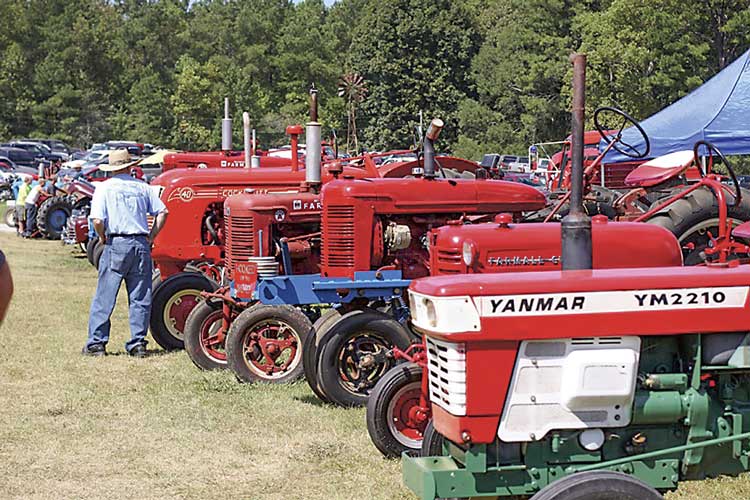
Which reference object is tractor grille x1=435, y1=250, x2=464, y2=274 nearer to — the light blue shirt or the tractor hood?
the tractor hood

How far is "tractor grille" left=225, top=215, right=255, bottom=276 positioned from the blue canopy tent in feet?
21.1

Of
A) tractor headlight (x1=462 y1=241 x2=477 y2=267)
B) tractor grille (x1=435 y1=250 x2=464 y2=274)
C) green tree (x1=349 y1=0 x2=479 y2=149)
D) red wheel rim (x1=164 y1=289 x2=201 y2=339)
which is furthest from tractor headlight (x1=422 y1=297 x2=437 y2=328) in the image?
green tree (x1=349 y1=0 x2=479 y2=149)

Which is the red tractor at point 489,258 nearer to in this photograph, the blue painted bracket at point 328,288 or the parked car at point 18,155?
the blue painted bracket at point 328,288

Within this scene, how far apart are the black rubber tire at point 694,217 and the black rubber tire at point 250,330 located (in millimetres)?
2601

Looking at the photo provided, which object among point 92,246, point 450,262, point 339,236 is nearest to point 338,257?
point 339,236

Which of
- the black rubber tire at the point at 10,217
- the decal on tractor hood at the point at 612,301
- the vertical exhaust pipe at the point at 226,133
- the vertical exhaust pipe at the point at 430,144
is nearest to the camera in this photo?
the decal on tractor hood at the point at 612,301

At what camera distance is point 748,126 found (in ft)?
41.0

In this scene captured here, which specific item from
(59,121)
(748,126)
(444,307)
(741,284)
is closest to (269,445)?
(444,307)

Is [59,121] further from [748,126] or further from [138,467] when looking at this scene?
[138,467]

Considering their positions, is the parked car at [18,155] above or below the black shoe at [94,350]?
above

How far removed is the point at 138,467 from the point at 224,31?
7491 centimetres

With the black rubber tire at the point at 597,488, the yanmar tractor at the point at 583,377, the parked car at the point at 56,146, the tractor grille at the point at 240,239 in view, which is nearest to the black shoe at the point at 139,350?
the tractor grille at the point at 240,239

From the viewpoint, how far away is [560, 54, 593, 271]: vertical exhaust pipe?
439cm

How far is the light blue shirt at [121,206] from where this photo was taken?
936 centimetres
